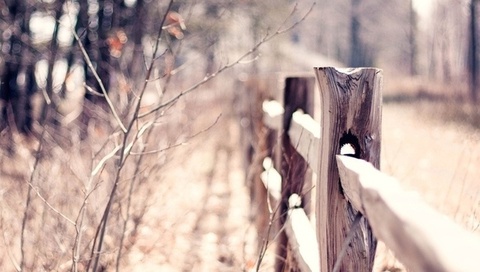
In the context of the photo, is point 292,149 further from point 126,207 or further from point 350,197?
point 350,197

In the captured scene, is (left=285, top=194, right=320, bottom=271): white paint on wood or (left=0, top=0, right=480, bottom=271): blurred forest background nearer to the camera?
(left=285, top=194, right=320, bottom=271): white paint on wood

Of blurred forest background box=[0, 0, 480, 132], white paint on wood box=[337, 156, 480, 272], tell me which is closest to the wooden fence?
white paint on wood box=[337, 156, 480, 272]

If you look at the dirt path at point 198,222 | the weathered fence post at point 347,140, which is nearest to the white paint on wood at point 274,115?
the dirt path at point 198,222

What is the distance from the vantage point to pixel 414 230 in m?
0.90

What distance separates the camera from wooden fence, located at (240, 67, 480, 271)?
86 centimetres

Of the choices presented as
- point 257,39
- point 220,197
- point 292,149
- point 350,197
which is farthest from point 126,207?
point 257,39

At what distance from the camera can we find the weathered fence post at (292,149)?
131 inches

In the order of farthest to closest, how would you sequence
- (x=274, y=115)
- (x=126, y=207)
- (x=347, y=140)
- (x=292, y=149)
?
(x=274, y=115) < (x=126, y=207) < (x=292, y=149) < (x=347, y=140)

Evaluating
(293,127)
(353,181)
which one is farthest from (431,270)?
(293,127)

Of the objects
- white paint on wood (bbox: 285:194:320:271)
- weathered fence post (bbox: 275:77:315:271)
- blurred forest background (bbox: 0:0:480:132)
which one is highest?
blurred forest background (bbox: 0:0:480:132)

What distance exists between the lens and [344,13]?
62.8 meters

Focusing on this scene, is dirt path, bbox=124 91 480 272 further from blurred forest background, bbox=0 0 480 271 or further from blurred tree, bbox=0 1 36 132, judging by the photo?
blurred tree, bbox=0 1 36 132

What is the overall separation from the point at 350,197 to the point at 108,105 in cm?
301

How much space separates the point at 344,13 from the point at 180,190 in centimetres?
5812
